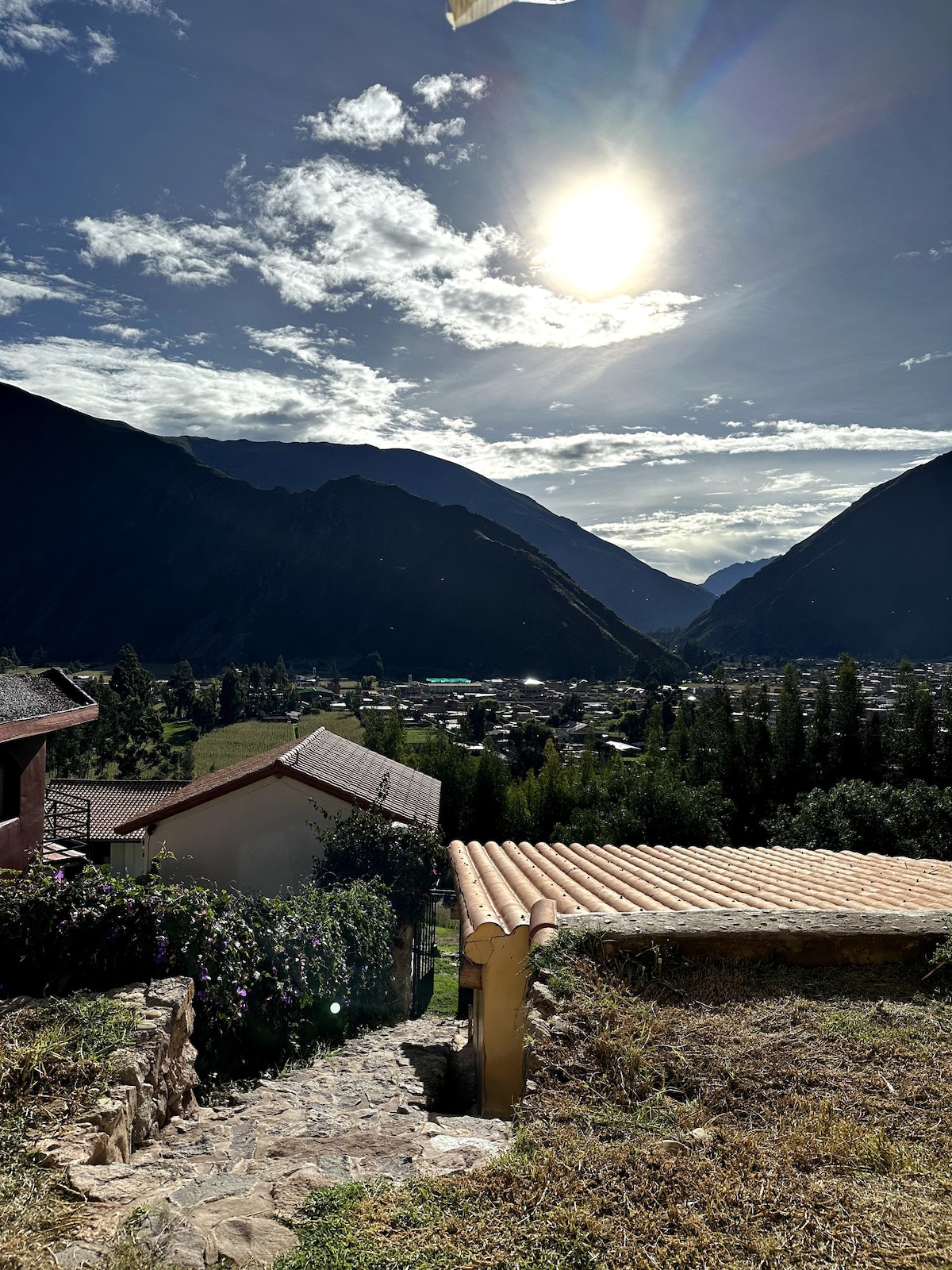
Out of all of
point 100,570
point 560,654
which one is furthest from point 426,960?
point 100,570

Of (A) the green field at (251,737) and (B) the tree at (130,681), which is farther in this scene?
(B) the tree at (130,681)

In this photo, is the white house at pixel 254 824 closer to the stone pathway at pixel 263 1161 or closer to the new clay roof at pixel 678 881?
the new clay roof at pixel 678 881

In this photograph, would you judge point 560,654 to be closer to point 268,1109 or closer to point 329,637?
point 329,637

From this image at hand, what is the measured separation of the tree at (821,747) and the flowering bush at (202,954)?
26216 millimetres

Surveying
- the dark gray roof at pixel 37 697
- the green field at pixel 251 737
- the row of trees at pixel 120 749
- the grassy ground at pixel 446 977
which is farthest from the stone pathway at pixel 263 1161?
the green field at pixel 251 737

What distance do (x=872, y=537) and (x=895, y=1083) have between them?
197009mm

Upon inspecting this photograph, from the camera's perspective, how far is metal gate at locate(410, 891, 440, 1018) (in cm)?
1046

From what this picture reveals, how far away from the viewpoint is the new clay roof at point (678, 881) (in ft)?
20.0

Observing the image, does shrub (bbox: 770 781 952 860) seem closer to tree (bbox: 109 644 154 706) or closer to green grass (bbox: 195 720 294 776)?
green grass (bbox: 195 720 294 776)

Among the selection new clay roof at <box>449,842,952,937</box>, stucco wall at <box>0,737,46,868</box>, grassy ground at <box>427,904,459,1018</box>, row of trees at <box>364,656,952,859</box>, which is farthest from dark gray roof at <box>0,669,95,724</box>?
row of trees at <box>364,656,952,859</box>

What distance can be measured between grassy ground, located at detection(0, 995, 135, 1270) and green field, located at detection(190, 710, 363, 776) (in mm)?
34648

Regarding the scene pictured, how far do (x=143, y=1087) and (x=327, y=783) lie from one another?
23.5 feet

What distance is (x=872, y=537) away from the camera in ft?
579

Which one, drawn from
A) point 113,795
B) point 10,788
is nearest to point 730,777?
point 113,795
